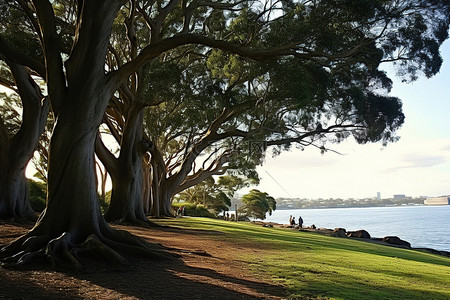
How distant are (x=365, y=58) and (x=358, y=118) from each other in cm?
549

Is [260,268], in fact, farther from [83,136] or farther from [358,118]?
[358,118]

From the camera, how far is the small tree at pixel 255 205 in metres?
48.7

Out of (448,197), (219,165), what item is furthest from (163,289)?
(448,197)

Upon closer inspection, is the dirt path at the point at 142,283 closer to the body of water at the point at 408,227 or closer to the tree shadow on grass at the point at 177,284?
the tree shadow on grass at the point at 177,284

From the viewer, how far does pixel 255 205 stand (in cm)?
4859

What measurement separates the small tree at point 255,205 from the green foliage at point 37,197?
2742cm

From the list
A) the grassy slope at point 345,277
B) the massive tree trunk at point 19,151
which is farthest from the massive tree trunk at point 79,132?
the massive tree trunk at point 19,151

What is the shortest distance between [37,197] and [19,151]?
10645 mm

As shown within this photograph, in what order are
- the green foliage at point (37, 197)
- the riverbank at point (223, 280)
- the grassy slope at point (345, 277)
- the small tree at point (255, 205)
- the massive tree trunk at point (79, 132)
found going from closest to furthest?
the riverbank at point (223, 280) < the grassy slope at point (345, 277) < the massive tree trunk at point (79, 132) < the green foliage at point (37, 197) < the small tree at point (255, 205)

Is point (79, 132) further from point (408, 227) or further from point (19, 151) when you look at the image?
point (408, 227)

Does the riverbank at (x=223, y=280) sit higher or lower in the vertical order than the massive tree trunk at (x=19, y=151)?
lower

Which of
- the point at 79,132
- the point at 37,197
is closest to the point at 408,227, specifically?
the point at 37,197

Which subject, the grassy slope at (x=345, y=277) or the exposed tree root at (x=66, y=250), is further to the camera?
the exposed tree root at (x=66, y=250)

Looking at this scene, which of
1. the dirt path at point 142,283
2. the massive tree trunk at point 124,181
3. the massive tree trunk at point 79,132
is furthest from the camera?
the massive tree trunk at point 124,181
